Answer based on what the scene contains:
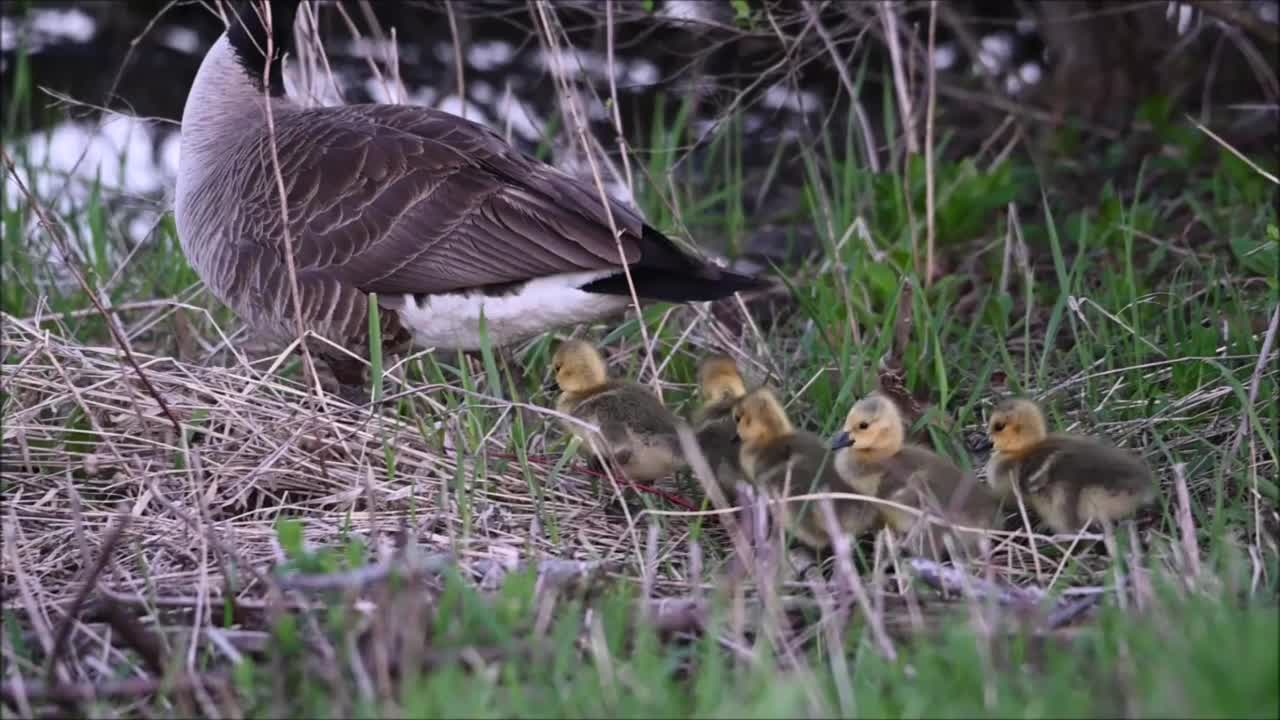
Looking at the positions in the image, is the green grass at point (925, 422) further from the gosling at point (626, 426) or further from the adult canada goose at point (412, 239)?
the adult canada goose at point (412, 239)

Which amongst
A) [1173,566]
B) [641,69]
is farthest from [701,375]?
[641,69]

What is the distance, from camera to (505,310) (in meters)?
5.18

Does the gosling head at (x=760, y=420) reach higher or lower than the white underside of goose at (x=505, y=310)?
lower

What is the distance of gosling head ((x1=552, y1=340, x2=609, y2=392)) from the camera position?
15.7 ft

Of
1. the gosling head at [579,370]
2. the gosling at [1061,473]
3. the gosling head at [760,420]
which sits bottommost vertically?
the gosling at [1061,473]

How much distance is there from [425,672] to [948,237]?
427 centimetres

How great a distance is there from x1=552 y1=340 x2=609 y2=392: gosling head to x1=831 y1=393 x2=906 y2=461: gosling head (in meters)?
0.97

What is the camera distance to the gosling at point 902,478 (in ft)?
12.6

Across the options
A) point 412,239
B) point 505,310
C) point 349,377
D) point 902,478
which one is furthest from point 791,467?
point 349,377

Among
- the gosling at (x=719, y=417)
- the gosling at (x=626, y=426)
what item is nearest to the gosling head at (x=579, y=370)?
the gosling at (x=626, y=426)

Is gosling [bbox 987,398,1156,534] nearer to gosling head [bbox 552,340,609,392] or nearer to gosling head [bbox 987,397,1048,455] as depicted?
gosling head [bbox 987,397,1048,455]

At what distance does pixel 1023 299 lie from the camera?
6488 mm

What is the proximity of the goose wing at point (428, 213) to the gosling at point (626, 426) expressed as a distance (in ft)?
1.59

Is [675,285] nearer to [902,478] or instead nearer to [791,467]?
[791,467]
